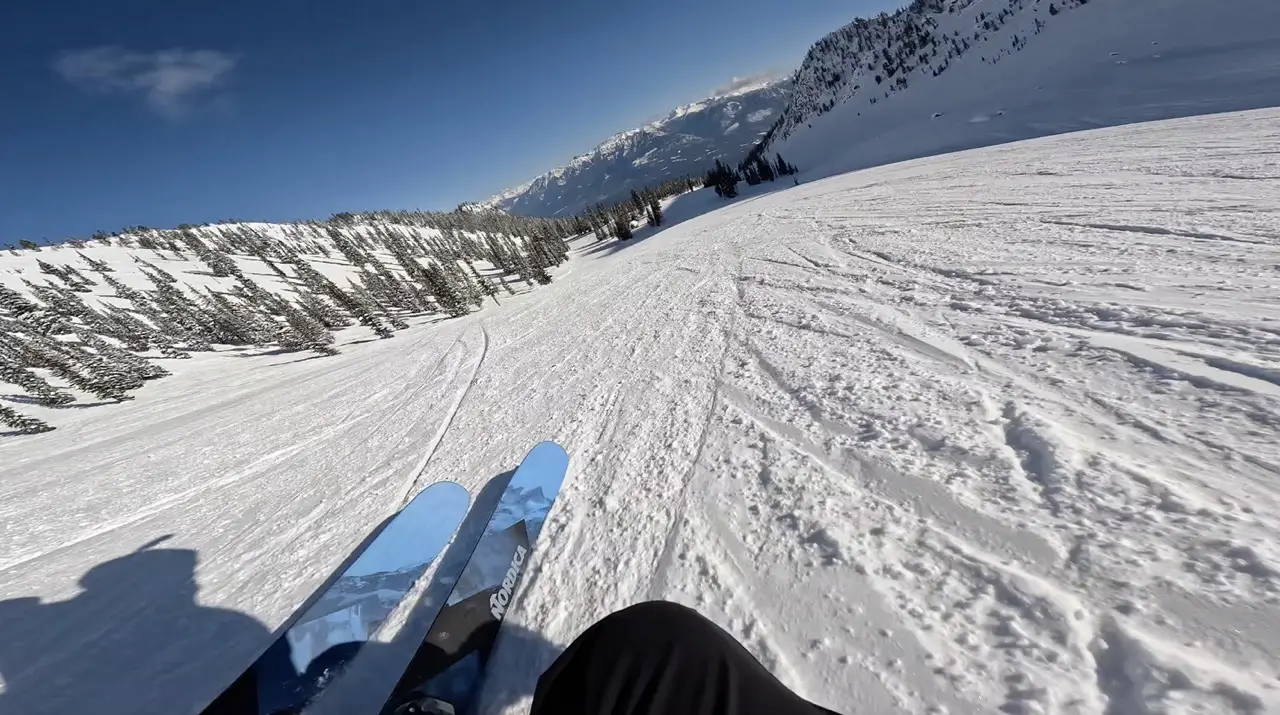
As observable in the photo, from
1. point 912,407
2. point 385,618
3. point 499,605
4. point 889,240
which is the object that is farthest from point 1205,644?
point 889,240

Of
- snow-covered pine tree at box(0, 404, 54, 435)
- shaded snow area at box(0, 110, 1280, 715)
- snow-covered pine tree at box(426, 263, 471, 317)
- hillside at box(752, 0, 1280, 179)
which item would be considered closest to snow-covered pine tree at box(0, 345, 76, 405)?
snow-covered pine tree at box(0, 404, 54, 435)

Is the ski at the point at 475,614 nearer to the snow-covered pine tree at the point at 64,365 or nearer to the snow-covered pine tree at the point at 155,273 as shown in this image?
the snow-covered pine tree at the point at 64,365

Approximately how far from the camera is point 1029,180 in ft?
45.8

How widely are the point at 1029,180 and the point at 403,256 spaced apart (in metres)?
54.9

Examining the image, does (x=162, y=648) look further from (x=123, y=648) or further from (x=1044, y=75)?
(x=1044, y=75)

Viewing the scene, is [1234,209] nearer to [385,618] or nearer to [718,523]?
[718,523]

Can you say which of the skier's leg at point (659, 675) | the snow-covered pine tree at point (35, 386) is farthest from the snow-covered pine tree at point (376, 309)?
the skier's leg at point (659, 675)

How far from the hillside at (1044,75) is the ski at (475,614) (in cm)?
3737

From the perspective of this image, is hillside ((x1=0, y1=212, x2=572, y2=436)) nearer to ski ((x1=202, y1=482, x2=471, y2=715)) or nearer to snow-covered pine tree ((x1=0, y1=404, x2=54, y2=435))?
snow-covered pine tree ((x1=0, y1=404, x2=54, y2=435))

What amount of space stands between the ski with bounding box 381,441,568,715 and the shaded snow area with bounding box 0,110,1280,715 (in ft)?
0.71

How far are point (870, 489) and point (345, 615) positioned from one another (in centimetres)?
504

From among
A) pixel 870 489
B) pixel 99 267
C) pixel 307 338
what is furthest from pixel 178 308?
pixel 870 489

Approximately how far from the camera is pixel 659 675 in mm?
2008

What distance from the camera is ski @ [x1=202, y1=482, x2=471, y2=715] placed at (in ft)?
11.7
